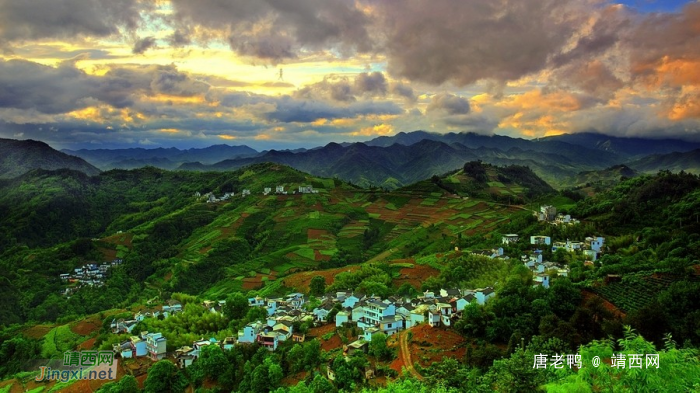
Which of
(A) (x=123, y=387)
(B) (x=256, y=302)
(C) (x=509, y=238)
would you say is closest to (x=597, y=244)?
(C) (x=509, y=238)

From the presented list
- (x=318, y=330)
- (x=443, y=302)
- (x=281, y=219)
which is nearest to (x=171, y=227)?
(x=281, y=219)

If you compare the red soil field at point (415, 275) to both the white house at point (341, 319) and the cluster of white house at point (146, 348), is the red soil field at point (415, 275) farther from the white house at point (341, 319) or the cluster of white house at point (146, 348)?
the cluster of white house at point (146, 348)

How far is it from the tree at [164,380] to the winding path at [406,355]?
1501cm

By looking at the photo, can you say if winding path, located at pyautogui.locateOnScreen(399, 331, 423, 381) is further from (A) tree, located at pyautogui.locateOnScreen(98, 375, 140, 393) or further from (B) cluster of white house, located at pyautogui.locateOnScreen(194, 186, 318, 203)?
(B) cluster of white house, located at pyautogui.locateOnScreen(194, 186, 318, 203)

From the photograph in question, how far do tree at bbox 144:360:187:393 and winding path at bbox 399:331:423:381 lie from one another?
15009 millimetres

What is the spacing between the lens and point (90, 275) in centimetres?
8012

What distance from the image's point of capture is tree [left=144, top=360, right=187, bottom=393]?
30.2 meters

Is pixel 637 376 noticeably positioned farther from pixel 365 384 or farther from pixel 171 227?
pixel 171 227

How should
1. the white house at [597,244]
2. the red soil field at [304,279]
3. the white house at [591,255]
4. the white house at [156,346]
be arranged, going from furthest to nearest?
the red soil field at [304,279] < the white house at [597,244] < the white house at [591,255] < the white house at [156,346]

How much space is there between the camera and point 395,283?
163 feet

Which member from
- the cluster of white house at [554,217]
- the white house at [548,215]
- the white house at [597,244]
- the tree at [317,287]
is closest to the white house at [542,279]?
the white house at [597,244]

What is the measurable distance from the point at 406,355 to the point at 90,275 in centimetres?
7131

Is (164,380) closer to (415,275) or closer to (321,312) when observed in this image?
(321,312)

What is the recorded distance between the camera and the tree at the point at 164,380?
30191mm
